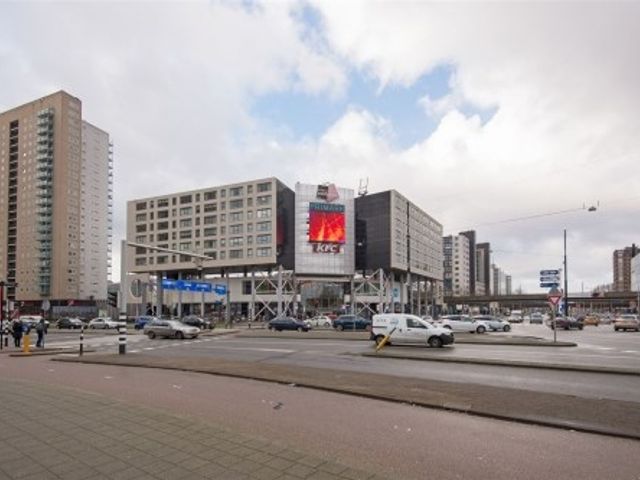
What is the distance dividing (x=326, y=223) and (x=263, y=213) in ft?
38.0

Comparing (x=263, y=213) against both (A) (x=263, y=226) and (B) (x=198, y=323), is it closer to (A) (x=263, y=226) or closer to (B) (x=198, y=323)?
(A) (x=263, y=226)

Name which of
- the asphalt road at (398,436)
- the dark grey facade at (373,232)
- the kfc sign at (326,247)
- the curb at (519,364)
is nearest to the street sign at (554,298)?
the curb at (519,364)

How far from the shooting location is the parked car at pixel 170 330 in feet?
125

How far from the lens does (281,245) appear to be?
98.0 m

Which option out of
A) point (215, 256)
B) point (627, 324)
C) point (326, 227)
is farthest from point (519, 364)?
point (215, 256)

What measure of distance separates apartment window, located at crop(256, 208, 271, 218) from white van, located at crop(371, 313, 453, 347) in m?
68.9

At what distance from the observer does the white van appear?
1081 inches

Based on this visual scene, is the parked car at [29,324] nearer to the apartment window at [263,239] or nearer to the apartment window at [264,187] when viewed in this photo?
the apartment window at [263,239]

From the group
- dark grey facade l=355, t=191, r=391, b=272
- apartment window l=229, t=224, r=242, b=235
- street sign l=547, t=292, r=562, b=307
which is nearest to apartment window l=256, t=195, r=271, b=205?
apartment window l=229, t=224, r=242, b=235

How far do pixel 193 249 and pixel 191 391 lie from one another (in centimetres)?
9718

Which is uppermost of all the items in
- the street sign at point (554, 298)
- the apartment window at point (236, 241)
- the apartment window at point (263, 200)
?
the apartment window at point (263, 200)

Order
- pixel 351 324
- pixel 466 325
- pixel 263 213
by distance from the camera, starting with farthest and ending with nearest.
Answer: pixel 263 213 < pixel 351 324 < pixel 466 325

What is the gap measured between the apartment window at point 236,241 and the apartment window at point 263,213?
5.53 metres

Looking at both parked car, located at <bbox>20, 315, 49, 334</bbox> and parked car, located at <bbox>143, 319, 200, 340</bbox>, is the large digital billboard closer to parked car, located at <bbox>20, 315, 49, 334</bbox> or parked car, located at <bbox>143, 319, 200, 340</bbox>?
parked car, located at <bbox>20, 315, 49, 334</bbox>
